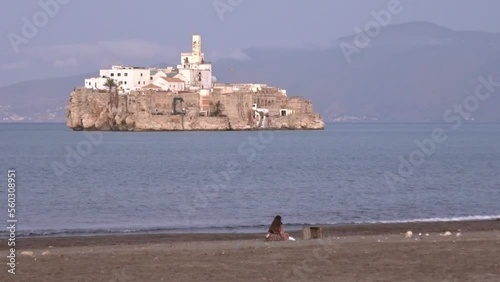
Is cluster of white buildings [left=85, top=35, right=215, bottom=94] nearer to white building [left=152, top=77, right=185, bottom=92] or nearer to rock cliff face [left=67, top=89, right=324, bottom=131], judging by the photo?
white building [left=152, top=77, right=185, bottom=92]

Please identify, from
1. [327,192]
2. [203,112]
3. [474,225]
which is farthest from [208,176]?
[203,112]

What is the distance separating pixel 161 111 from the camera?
119m

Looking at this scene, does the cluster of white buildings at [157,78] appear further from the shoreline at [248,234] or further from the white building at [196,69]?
the shoreline at [248,234]

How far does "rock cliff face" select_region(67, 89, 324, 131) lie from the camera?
115m

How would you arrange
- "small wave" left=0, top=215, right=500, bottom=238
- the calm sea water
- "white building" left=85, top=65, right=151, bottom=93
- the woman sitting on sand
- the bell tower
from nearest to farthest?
1. the woman sitting on sand
2. "small wave" left=0, top=215, right=500, bottom=238
3. the calm sea water
4. "white building" left=85, top=65, right=151, bottom=93
5. the bell tower

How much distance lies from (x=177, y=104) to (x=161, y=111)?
7.10ft

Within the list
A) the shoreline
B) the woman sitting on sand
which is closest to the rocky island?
the shoreline

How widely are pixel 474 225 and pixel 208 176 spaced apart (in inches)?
1069

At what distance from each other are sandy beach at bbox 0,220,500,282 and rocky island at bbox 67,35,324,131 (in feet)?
320

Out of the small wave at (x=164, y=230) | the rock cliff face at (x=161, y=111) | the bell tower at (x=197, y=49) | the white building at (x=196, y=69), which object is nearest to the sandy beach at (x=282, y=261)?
the small wave at (x=164, y=230)

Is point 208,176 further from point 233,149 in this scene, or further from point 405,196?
point 233,149

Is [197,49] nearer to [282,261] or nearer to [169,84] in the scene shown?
[169,84]

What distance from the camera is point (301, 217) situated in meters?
28.3

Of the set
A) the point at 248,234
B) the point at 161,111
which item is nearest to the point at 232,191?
the point at 248,234
